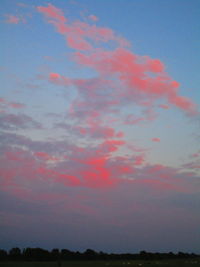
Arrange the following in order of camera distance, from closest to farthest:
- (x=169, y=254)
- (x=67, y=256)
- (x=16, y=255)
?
1. (x=16, y=255)
2. (x=67, y=256)
3. (x=169, y=254)

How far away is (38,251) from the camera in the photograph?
310ft

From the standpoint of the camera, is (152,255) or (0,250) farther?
(152,255)

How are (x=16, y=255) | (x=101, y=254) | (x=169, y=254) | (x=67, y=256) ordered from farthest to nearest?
(x=169, y=254) → (x=101, y=254) → (x=67, y=256) → (x=16, y=255)

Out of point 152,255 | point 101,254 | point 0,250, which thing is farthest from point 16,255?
point 152,255

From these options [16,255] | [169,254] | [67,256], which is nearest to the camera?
[16,255]

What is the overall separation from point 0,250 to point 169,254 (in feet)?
202

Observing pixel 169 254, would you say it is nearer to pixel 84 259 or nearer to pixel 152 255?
pixel 152 255

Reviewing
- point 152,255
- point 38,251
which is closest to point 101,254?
point 152,255

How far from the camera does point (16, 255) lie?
92.4 m

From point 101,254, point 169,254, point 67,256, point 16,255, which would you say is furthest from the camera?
point 169,254

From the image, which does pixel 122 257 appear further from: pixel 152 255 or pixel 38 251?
pixel 38 251

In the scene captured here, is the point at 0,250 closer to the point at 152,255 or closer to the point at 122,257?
the point at 122,257

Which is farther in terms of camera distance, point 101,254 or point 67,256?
point 101,254

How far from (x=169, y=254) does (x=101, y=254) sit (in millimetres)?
27750
